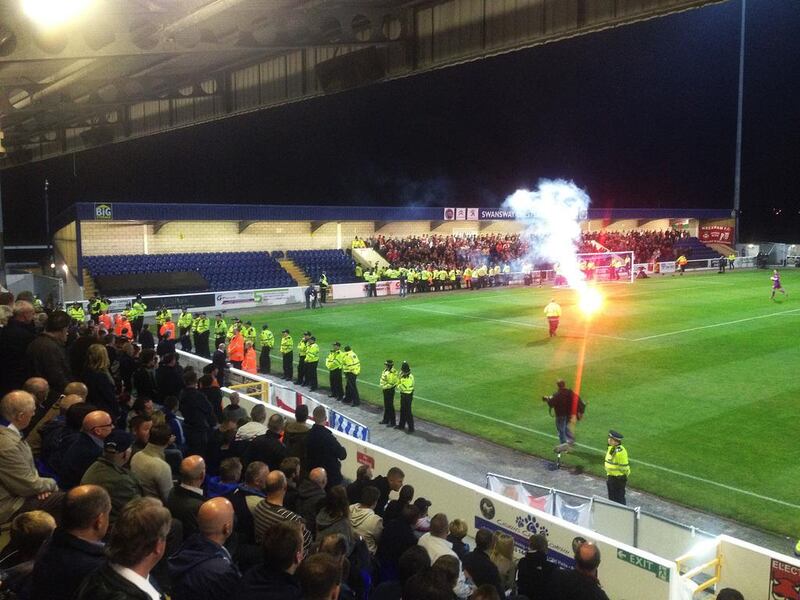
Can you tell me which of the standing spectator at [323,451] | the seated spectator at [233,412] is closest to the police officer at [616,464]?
the standing spectator at [323,451]

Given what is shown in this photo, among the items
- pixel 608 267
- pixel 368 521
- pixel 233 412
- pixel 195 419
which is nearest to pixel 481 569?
pixel 368 521

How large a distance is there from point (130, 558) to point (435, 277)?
39.5m

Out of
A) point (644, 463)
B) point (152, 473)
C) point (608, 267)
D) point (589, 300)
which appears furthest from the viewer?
point (608, 267)

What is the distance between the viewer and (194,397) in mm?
8938

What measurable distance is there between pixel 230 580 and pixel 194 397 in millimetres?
5492

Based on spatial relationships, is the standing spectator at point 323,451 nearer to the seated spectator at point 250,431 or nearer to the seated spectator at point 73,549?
the seated spectator at point 250,431

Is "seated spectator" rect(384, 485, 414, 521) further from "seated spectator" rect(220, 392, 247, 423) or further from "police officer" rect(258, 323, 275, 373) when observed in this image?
"police officer" rect(258, 323, 275, 373)

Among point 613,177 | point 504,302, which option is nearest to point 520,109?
point 613,177

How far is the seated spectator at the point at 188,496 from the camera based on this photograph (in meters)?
5.18

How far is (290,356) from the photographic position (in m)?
19.8

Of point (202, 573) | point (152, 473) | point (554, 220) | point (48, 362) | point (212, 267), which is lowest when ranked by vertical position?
point (152, 473)

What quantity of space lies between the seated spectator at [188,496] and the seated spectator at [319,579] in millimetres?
2163

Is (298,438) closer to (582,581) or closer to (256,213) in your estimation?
(582,581)

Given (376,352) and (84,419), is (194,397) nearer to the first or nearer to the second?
(84,419)
